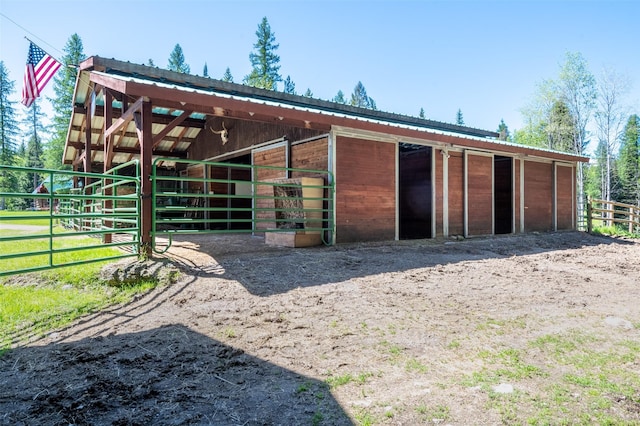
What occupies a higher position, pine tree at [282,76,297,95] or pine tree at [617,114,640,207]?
pine tree at [282,76,297,95]

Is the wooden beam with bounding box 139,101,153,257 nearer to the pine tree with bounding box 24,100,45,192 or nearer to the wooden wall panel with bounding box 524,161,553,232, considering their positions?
the wooden wall panel with bounding box 524,161,553,232

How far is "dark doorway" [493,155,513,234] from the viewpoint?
10812 millimetres

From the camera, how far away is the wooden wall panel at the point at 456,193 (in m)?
9.04

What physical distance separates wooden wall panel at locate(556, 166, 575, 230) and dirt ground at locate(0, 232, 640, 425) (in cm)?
751

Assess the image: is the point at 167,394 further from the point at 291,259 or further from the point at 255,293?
the point at 291,259

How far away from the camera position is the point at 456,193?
9.15 meters

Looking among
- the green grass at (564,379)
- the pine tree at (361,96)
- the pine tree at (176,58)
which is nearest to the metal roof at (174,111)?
the green grass at (564,379)

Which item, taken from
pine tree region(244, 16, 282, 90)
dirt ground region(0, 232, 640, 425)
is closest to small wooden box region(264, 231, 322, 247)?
dirt ground region(0, 232, 640, 425)

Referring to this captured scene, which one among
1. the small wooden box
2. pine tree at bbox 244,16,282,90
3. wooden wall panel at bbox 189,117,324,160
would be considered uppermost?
pine tree at bbox 244,16,282,90

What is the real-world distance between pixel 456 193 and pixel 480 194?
3.19ft

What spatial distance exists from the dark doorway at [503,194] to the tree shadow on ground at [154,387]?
10.2 meters

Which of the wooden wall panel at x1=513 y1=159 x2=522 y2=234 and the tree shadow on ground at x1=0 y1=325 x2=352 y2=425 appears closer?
the tree shadow on ground at x1=0 y1=325 x2=352 y2=425

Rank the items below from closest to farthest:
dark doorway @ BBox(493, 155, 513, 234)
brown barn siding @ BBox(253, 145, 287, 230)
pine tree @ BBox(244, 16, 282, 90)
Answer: brown barn siding @ BBox(253, 145, 287, 230), dark doorway @ BBox(493, 155, 513, 234), pine tree @ BBox(244, 16, 282, 90)

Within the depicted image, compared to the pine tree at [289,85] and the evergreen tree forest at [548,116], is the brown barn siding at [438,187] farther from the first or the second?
the pine tree at [289,85]
